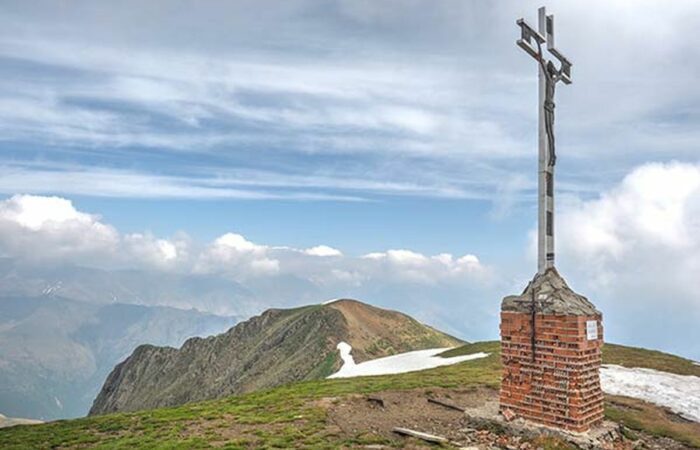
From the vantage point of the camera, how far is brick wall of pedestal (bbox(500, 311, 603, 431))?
1198 cm

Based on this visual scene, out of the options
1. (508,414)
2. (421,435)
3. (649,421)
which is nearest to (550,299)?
(508,414)

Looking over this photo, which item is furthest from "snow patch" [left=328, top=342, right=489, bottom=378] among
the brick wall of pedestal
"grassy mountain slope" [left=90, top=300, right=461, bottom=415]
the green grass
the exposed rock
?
the exposed rock

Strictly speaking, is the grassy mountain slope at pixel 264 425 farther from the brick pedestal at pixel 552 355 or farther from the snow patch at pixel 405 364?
the snow patch at pixel 405 364

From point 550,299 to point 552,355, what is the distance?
127cm

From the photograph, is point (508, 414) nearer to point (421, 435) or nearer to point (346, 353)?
point (421, 435)

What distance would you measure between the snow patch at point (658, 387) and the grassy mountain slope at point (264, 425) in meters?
1.30

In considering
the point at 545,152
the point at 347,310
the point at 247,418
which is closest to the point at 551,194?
the point at 545,152

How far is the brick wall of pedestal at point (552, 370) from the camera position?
12.0m

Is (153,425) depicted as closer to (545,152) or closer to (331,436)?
(331,436)

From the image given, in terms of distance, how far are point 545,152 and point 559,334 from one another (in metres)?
4.70

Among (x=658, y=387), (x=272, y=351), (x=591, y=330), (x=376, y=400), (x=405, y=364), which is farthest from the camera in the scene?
(x=272, y=351)

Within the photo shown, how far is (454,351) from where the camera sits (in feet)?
125

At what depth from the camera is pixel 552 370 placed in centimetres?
1226

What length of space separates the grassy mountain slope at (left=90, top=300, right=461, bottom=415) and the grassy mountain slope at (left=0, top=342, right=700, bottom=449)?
26233 mm
